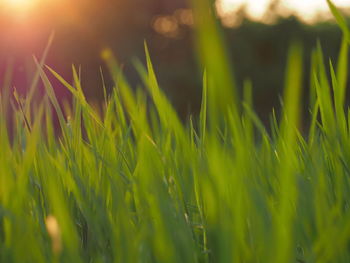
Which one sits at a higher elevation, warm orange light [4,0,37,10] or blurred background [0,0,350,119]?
warm orange light [4,0,37,10]

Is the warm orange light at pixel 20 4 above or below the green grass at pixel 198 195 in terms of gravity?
above

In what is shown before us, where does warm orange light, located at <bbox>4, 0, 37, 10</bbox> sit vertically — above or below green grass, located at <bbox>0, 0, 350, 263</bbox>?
above

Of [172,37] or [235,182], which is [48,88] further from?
[172,37]

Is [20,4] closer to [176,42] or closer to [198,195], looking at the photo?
[176,42]

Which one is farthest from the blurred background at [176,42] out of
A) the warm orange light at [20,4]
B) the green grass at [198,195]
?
the green grass at [198,195]

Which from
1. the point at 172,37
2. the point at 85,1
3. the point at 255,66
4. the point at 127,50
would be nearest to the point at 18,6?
the point at 85,1

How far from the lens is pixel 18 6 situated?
904 centimetres

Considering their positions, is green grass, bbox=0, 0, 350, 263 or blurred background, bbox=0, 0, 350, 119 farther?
blurred background, bbox=0, 0, 350, 119

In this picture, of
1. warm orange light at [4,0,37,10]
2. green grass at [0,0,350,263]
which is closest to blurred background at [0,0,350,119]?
warm orange light at [4,0,37,10]

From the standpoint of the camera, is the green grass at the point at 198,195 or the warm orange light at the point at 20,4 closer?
the green grass at the point at 198,195

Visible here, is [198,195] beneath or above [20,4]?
beneath

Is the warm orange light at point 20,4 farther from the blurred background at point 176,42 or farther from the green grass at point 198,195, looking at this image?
the green grass at point 198,195

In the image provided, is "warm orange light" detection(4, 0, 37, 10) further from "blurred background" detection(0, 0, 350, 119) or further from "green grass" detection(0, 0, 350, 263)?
"green grass" detection(0, 0, 350, 263)

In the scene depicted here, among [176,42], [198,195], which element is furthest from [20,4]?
[198,195]
